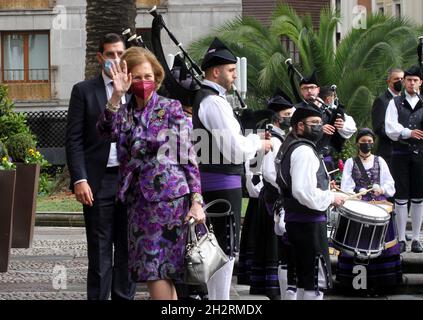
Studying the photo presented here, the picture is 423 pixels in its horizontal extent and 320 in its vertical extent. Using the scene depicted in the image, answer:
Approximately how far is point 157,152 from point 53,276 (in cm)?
490

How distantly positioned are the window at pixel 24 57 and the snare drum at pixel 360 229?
87.4ft

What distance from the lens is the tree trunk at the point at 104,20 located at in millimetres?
22391

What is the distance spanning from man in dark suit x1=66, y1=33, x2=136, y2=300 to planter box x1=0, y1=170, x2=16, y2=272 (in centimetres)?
258

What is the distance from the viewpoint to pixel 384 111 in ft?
48.7

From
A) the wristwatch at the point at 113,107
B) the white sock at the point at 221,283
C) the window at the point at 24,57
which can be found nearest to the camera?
the wristwatch at the point at 113,107

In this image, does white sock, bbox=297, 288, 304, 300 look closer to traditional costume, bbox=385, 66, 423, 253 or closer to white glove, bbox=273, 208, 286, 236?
white glove, bbox=273, 208, 286, 236

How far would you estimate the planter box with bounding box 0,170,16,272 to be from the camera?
11633 millimetres

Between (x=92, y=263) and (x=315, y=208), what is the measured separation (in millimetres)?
1643

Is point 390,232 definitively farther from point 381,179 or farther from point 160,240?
point 160,240

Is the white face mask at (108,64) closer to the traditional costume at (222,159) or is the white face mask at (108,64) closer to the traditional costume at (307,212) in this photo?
the traditional costume at (222,159)

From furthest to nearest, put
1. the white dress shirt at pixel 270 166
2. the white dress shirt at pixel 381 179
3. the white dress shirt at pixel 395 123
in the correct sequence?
the white dress shirt at pixel 395 123, the white dress shirt at pixel 381 179, the white dress shirt at pixel 270 166

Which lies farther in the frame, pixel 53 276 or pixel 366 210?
pixel 53 276

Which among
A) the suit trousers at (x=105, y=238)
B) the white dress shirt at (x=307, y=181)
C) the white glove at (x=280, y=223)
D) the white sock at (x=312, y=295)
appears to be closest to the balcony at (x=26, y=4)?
the white glove at (x=280, y=223)

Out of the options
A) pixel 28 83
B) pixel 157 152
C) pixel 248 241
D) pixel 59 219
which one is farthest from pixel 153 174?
pixel 28 83
